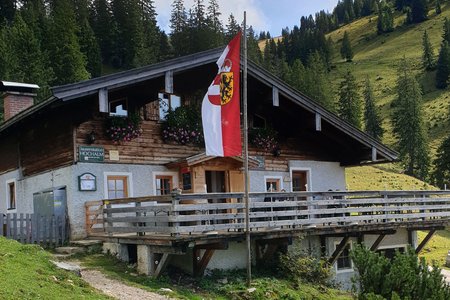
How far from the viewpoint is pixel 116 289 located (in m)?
11.5

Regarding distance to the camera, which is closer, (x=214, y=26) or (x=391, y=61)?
(x=214, y=26)

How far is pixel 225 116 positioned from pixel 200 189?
5.71m

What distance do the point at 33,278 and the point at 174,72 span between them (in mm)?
8693

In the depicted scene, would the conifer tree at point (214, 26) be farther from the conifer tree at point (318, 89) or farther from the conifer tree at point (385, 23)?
the conifer tree at point (385, 23)

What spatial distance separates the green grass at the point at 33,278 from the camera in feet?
29.9

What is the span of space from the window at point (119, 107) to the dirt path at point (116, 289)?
6227 mm

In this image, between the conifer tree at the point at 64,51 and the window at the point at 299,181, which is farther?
the conifer tree at the point at 64,51

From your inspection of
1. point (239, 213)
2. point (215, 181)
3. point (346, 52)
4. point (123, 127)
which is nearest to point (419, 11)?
point (346, 52)

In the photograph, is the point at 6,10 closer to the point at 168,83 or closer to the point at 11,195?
the point at 11,195

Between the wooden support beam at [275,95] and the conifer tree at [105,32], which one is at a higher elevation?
the conifer tree at [105,32]

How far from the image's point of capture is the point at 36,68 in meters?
47.4

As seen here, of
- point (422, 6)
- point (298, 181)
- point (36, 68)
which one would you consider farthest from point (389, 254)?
point (422, 6)

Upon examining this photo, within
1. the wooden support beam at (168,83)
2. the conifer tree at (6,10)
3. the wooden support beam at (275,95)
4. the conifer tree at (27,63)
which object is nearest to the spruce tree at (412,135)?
the conifer tree at (27,63)

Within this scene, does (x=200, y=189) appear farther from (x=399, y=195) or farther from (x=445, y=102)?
(x=445, y=102)
